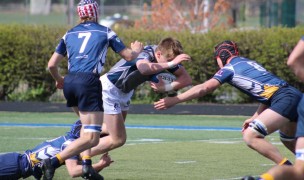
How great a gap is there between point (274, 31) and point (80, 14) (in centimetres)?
1437

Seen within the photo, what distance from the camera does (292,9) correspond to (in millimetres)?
33375

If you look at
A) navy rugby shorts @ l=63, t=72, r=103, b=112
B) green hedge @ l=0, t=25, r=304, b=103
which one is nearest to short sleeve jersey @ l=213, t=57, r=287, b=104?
navy rugby shorts @ l=63, t=72, r=103, b=112

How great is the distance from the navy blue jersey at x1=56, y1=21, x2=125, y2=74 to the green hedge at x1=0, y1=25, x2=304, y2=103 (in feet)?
44.3

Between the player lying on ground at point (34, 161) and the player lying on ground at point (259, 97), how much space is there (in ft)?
4.48

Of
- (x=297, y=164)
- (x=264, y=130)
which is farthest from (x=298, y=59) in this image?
(x=264, y=130)

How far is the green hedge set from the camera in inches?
970

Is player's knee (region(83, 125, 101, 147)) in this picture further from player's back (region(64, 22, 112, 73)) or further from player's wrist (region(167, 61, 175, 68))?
player's wrist (region(167, 61, 175, 68))

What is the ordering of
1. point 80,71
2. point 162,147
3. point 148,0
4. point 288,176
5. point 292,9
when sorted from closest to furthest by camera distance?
point 288,176, point 80,71, point 162,147, point 292,9, point 148,0

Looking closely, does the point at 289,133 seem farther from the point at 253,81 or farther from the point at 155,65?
the point at 155,65

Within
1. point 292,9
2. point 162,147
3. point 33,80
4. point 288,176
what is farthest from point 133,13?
point 288,176

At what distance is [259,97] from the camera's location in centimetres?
1137

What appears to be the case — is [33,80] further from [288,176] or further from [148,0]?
[288,176]

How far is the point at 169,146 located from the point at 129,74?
423cm

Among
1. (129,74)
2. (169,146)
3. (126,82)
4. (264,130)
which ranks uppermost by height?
(129,74)
